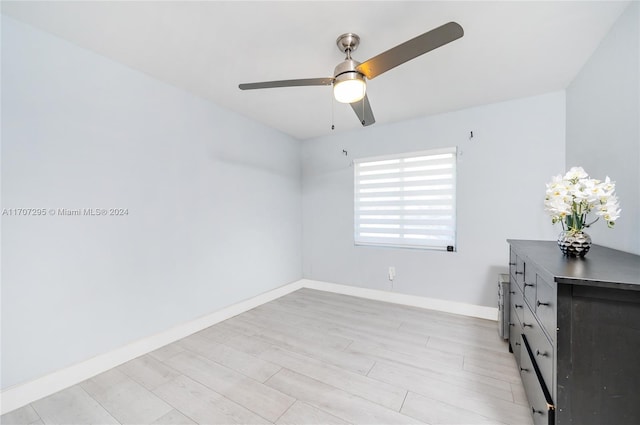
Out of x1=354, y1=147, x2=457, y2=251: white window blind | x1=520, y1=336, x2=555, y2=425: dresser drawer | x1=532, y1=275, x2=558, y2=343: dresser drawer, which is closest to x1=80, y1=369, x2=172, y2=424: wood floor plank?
x1=520, y1=336, x2=555, y2=425: dresser drawer

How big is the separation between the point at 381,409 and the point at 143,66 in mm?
3063

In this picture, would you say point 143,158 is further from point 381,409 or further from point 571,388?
point 571,388

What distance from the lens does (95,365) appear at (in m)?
1.92

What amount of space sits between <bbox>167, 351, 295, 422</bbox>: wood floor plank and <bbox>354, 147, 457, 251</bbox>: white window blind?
2.32m

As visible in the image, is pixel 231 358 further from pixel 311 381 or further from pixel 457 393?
pixel 457 393

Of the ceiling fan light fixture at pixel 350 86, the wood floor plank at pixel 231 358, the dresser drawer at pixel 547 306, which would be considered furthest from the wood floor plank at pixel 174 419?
the ceiling fan light fixture at pixel 350 86

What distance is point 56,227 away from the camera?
5.82ft

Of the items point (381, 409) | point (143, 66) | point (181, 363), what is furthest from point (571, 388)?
point (143, 66)

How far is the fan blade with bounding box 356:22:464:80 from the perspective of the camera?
1166mm

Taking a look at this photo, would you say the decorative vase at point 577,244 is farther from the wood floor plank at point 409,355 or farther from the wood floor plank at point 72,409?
the wood floor plank at point 72,409

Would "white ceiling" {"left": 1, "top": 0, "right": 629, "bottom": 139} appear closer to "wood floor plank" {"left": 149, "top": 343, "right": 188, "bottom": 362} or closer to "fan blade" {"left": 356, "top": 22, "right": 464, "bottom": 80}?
"fan blade" {"left": 356, "top": 22, "right": 464, "bottom": 80}

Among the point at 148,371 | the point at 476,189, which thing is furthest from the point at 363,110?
the point at 148,371

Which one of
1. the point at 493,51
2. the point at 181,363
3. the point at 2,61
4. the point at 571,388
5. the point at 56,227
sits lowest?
the point at 181,363

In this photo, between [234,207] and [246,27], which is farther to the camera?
[234,207]
